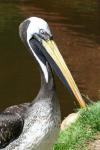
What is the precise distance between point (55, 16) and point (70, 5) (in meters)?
4.10

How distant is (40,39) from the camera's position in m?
5.55

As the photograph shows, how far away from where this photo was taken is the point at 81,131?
24.5ft

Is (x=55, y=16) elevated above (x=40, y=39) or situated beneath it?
situated beneath

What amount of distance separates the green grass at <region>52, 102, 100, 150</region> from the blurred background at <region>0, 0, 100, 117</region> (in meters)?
2.93

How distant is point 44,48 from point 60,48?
13.1 m

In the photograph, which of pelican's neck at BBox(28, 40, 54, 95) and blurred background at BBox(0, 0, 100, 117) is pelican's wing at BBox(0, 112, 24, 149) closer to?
pelican's neck at BBox(28, 40, 54, 95)

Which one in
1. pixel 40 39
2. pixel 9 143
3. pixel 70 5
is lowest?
pixel 70 5

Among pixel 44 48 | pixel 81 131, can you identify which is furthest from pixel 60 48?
pixel 44 48

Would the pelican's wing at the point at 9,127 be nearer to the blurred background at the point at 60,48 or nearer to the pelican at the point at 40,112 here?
the pelican at the point at 40,112

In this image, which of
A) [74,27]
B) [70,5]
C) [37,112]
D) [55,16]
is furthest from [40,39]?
[70,5]

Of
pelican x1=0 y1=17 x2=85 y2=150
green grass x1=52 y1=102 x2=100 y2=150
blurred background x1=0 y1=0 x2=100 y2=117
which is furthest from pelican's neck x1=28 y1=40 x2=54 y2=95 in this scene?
blurred background x1=0 y1=0 x2=100 y2=117

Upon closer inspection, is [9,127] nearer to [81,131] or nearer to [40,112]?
[40,112]

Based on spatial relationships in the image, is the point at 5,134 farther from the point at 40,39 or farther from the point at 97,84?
the point at 97,84

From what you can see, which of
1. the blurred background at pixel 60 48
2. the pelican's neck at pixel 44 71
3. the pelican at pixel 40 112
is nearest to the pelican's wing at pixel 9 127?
the pelican at pixel 40 112
